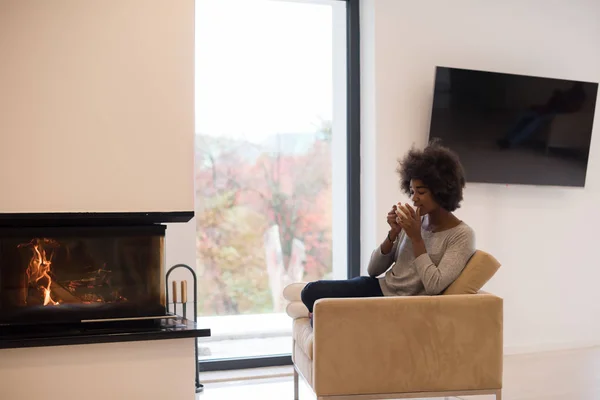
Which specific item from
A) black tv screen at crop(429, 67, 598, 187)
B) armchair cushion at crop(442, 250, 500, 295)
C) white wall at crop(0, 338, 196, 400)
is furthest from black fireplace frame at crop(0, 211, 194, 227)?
black tv screen at crop(429, 67, 598, 187)

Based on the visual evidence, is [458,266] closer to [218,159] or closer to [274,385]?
[274,385]

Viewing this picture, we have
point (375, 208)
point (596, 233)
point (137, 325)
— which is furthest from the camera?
point (596, 233)

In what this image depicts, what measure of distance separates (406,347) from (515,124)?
7.14 ft

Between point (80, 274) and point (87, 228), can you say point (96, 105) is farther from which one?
point (80, 274)

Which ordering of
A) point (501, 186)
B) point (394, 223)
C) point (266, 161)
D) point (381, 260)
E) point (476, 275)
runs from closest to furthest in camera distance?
point (476, 275)
point (394, 223)
point (381, 260)
point (266, 161)
point (501, 186)

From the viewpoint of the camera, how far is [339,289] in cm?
279

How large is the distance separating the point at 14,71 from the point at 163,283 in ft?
3.59

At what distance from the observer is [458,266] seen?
8.27 feet

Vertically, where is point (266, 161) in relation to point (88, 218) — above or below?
above

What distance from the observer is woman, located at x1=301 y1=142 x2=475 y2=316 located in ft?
8.35

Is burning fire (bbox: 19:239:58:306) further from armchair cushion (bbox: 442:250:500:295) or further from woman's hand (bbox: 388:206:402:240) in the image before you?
armchair cushion (bbox: 442:250:500:295)

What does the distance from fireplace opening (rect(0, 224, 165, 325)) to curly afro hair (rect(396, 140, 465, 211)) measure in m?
1.18

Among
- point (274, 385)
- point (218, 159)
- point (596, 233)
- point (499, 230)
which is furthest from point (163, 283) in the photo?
point (596, 233)

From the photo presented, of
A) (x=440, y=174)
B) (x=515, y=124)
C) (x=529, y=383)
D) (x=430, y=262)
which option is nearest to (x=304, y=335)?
→ (x=430, y=262)
